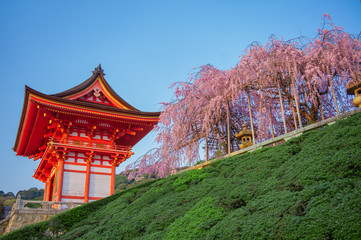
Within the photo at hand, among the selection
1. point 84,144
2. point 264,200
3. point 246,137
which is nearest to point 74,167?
point 84,144

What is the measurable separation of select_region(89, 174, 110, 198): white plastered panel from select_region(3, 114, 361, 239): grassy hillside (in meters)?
6.72

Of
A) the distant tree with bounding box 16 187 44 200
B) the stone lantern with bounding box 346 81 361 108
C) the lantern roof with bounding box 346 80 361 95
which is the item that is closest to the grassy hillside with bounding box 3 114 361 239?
the stone lantern with bounding box 346 81 361 108

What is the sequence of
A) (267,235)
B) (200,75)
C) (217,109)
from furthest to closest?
(200,75), (217,109), (267,235)

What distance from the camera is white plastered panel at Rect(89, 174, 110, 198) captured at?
16453 millimetres

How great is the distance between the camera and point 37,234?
31.2 feet

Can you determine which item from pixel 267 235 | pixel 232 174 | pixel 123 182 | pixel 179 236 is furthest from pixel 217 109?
pixel 123 182

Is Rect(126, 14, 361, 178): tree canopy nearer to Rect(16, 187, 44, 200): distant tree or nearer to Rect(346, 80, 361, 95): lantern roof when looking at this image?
Rect(346, 80, 361, 95): lantern roof

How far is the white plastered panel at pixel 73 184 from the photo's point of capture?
15836mm

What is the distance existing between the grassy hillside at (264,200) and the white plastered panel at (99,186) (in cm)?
672

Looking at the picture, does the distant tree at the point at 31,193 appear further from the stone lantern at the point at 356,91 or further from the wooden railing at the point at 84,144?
A: the stone lantern at the point at 356,91

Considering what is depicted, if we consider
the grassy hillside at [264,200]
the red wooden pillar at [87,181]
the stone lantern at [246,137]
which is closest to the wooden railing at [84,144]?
the red wooden pillar at [87,181]

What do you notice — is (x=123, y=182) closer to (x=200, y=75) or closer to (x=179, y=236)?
(x=200, y=75)

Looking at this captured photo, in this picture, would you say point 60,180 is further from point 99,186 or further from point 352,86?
point 352,86

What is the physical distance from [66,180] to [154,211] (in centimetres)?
995
